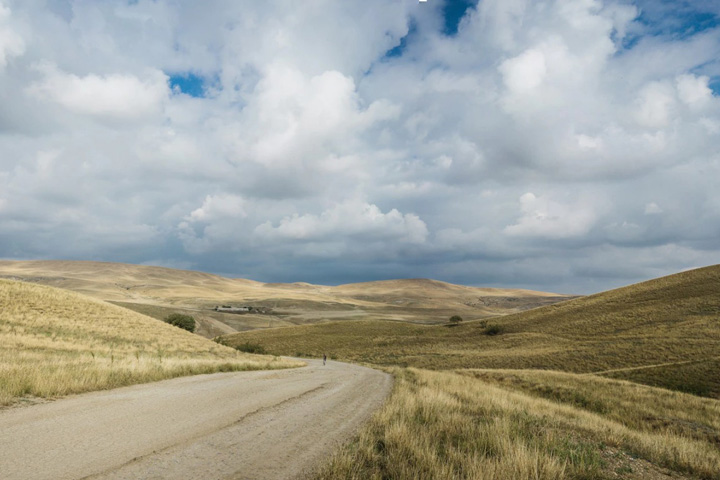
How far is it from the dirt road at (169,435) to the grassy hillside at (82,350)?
1305 millimetres

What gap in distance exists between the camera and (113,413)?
8.95 meters

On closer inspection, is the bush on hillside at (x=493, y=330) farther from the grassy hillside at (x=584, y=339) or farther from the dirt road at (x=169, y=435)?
the dirt road at (x=169, y=435)

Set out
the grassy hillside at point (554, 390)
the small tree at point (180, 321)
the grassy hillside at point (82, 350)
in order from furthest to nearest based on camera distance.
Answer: the small tree at point (180, 321) < the grassy hillside at point (82, 350) < the grassy hillside at point (554, 390)

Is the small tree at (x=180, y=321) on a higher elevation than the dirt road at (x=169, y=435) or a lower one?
lower

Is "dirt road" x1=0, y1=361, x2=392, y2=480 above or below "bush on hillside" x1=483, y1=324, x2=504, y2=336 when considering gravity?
above

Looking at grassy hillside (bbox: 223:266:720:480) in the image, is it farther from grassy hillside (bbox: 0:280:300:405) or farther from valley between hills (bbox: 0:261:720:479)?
grassy hillside (bbox: 0:280:300:405)

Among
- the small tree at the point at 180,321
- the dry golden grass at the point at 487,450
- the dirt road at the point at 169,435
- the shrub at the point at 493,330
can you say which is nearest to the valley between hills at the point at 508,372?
the dry golden grass at the point at 487,450

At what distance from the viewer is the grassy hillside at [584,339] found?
4300 centimetres

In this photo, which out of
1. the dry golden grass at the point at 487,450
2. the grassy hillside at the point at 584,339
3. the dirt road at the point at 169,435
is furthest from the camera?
the grassy hillside at the point at 584,339

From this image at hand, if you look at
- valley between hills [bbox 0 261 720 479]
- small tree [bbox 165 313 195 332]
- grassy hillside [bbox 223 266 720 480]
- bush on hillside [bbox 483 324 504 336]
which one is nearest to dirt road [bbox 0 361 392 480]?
valley between hills [bbox 0 261 720 479]

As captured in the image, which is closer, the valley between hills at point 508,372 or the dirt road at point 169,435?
the dirt road at point 169,435

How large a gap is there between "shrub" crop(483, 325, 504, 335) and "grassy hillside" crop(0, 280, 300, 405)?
2229 inches

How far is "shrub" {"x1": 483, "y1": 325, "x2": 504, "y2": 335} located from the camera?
8260 centimetres

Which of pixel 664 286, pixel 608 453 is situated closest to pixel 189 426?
pixel 608 453
